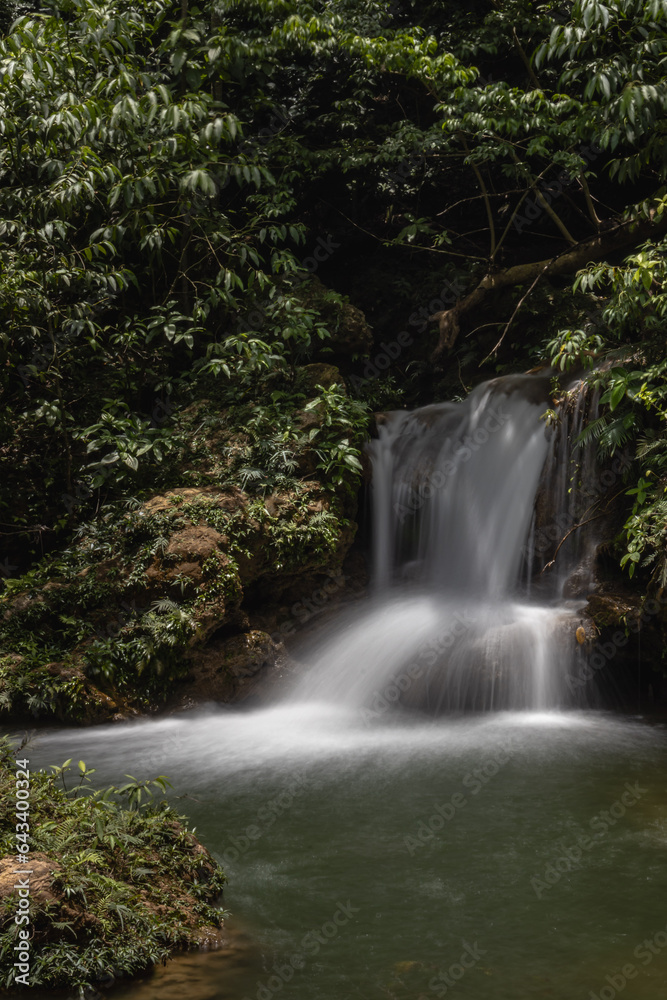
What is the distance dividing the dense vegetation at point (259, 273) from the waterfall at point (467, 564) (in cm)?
83

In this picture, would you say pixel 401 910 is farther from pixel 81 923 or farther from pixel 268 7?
pixel 268 7

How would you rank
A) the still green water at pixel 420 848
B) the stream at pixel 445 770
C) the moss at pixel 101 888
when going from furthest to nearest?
the stream at pixel 445 770 < the still green water at pixel 420 848 < the moss at pixel 101 888

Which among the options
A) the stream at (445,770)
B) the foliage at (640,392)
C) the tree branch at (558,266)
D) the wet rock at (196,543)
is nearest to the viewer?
the stream at (445,770)

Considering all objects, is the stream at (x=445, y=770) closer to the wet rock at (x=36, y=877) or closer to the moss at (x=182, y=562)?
the wet rock at (x=36, y=877)

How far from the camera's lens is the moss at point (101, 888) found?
263 cm

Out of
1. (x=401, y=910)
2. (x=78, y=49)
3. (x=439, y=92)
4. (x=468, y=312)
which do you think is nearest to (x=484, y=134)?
(x=439, y=92)

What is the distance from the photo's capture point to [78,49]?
775 centimetres

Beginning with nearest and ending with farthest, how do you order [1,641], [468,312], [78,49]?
[1,641]
[78,49]
[468,312]

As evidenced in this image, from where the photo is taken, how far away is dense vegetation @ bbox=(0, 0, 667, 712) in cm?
706

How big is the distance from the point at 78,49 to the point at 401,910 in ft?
27.3

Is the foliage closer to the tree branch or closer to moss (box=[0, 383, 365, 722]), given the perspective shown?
the tree branch

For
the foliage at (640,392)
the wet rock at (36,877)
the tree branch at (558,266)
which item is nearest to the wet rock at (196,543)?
the foliage at (640,392)

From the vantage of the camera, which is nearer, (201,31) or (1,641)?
(1,641)

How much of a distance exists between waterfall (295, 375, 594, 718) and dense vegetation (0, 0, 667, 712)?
0.83 metres
